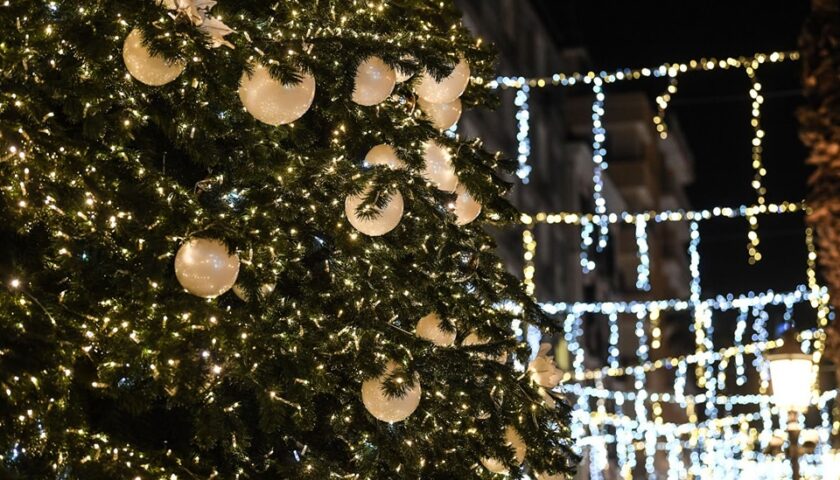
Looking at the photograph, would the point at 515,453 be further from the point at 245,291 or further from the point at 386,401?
the point at 245,291

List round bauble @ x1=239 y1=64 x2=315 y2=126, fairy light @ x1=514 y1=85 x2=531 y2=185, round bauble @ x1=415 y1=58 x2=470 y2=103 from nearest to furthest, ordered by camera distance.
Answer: round bauble @ x1=239 y1=64 x2=315 y2=126 < round bauble @ x1=415 y1=58 x2=470 y2=103 < fairy light @ x1=514 y1=85 x2=531 y2=185

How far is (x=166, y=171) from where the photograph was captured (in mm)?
4918

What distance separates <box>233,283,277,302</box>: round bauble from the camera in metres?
4.49

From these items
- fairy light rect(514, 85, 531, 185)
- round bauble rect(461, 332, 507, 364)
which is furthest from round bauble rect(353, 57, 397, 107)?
fairy light rect(514, 85, 531, 185)

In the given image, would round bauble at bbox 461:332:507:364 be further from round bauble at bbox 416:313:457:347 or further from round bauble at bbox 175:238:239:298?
round bauble at bbox 175:238:239:298

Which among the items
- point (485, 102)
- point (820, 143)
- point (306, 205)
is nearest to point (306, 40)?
point (306, 205)

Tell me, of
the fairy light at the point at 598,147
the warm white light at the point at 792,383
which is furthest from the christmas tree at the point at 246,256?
the fairy light at the point at 598,147

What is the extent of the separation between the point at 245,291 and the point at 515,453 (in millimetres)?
1356

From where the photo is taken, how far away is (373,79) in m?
4.71

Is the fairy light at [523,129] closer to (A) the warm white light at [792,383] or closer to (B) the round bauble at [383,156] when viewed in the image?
(A) the warm white light at [792,383]

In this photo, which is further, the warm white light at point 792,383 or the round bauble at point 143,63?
the warm white light at point 792,383

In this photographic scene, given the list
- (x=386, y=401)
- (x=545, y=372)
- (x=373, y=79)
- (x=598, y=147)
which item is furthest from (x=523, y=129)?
(x=386, y=401)

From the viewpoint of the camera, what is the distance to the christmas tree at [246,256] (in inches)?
168

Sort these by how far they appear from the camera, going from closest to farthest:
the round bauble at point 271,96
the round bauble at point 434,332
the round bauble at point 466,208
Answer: the round bauble at point 271,96
the round bauble at point 434,332
the round bauble at point 466,208
